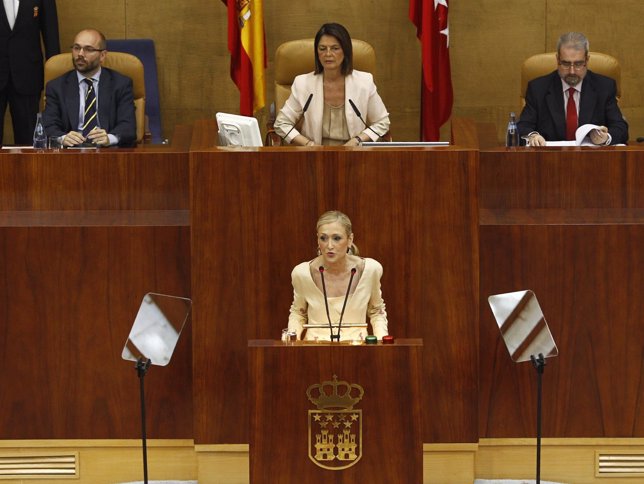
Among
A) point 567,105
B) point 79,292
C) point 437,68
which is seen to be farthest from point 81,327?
point 437,68

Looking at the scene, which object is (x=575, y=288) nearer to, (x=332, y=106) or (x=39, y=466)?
(x=332, y=106)

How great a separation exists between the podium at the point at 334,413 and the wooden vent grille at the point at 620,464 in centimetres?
108

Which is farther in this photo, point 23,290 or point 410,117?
point 410,117

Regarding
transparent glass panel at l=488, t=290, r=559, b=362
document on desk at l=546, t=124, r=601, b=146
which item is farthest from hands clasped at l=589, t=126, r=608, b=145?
transparent glass panel at l=488, t=290, r=559, b=362

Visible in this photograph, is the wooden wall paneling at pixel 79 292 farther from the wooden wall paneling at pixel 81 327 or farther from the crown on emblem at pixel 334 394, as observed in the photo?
the crown on emblem at pixel 334 394

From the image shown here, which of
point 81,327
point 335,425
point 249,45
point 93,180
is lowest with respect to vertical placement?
point 335,425

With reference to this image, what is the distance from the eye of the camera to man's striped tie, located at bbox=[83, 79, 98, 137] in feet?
23.1

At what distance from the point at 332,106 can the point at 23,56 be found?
7.14 feet

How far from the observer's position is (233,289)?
5.76 metres

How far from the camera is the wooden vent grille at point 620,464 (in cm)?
593

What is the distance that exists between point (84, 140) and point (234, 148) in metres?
1.06

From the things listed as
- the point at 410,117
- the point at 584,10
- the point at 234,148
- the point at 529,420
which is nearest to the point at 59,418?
the point at 234,148

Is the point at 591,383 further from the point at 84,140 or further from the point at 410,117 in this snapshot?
the point at 410,117

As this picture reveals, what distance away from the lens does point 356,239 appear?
18.8 ft
